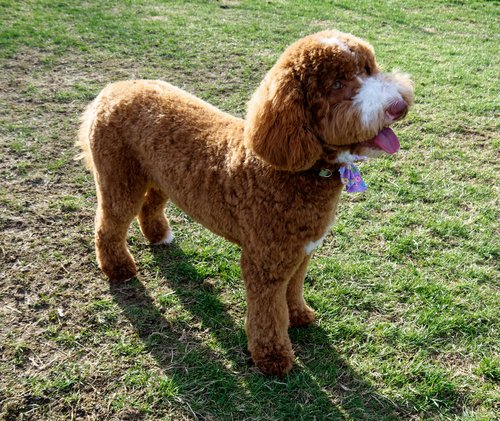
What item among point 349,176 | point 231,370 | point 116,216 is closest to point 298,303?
point 231,370

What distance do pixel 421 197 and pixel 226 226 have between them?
2.12m

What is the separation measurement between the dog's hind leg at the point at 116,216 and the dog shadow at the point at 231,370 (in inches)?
5.5

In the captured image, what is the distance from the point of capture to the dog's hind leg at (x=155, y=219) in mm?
3344

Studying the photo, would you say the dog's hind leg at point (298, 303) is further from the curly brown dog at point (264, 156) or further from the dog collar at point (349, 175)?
the dog collar at point (349, 175)

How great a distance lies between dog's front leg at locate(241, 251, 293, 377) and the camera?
247 centimetres

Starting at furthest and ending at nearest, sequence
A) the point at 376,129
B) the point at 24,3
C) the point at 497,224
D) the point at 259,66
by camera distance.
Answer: the point at 24,3
the point at 259,66
the point at 497,224
the point at 376,129

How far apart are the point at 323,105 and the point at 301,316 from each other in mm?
1420

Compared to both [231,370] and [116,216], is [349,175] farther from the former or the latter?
[116,216]

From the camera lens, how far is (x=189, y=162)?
8.32 ft

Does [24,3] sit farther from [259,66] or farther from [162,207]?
[162,207]

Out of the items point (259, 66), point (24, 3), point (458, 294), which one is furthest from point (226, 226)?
point (24, 3)

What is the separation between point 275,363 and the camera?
262cm

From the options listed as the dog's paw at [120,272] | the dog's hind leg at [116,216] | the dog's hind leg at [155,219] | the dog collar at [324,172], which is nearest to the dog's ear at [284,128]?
the dog collar at [324,172]

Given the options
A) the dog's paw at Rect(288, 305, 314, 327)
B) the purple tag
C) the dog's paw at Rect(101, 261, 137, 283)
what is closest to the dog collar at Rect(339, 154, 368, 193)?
the purple tag
